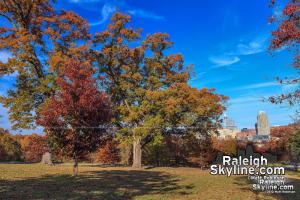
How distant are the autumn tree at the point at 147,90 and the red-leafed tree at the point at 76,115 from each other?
849cm

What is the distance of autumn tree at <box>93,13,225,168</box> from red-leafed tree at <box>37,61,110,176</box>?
8.49 metres

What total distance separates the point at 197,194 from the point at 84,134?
5.62 m

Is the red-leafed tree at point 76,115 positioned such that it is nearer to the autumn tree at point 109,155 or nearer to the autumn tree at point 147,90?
the autumn tree at point 147,90

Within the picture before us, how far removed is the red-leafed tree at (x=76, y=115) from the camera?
12.3m

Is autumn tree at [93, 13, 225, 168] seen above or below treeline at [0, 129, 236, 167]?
above

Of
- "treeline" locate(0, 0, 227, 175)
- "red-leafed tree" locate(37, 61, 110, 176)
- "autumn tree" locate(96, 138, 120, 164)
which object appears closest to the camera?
"red-leafed tree" locate(37, 61, 110, 176)

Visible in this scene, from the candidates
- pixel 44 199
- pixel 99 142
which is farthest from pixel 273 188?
pixel 44 199

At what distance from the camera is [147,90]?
22.1 meters

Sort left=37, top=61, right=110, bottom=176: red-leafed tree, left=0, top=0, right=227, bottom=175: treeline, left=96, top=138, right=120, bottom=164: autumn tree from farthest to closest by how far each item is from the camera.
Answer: left=96, top=138, right=120, bottom=164: autumn tree
left=0, top=0, right=227, bottom=175: treeline
left=37, top=61, right=110, bottom=176: red-leafed tree

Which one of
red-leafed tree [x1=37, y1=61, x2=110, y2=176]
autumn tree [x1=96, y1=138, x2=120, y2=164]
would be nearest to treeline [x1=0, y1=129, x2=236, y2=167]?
autumn tree [x1=96, y1=138, x2=120, y2=164]

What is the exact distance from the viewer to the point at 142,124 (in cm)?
2252

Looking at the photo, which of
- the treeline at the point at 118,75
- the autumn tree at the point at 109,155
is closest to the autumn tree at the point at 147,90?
the treeline at the point at 118,75

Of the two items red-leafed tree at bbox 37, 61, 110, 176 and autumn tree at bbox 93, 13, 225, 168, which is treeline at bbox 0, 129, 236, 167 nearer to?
autumn tree at bbox 93, 13, 225, 168

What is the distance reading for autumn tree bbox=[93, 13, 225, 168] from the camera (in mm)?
21672
